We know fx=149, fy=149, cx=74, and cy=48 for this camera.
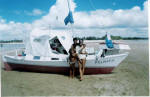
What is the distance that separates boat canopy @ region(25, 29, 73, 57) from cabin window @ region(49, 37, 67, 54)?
0.29ft

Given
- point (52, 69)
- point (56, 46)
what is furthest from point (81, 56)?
Answer: point (56, 46)

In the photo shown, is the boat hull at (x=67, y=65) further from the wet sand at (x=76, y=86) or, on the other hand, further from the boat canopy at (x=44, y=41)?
the boat canopy at (x=44, y=41)

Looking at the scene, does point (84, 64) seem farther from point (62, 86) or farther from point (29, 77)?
point (29, 77)

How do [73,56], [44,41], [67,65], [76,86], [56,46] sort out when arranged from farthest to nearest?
[56,46] < [44,41] < [67,65] < [73,56] < [76,86]

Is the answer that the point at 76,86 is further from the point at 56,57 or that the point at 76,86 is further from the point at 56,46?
the point at 56,46

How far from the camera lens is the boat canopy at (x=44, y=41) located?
1067cm

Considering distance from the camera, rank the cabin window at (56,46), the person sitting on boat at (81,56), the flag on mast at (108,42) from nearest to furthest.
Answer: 1. the person sitting on boat at (81,56)
2. the flag on mast at (108,42)
3. the cabin window at (56,46)

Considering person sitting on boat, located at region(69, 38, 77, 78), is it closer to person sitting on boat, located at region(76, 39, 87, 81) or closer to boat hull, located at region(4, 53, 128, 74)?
person sitting on boat, located at region(76, 39, 87, 81)

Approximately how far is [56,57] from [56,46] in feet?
3.72

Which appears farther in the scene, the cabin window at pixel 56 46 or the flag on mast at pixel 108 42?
the cabin window at pixel 56 46

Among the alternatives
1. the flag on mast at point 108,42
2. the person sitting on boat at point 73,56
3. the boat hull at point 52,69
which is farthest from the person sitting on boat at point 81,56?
the flag on mast at point 108,42

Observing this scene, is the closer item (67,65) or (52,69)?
(67,65)

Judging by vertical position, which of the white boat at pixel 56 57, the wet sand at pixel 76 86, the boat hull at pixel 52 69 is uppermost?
the white boat at pixel 56 57

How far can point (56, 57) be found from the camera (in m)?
10.3
